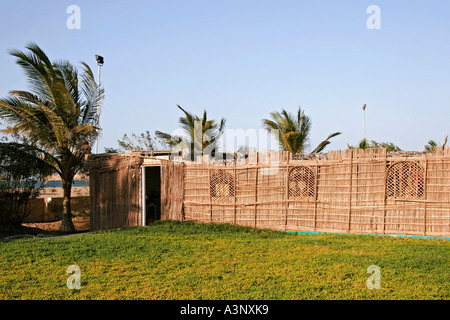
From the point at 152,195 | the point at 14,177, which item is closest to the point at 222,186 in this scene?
the point at 152,195

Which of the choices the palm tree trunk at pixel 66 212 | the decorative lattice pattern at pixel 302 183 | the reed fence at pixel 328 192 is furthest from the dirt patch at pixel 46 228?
the decorative lattice pattern at pixel 302 183

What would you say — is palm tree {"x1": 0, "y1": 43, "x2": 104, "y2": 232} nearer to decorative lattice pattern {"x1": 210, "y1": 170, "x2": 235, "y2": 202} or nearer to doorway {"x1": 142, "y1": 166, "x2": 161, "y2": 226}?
doorway {"x1": 142, "y1": 166, "x2": 161, "y2": 226}

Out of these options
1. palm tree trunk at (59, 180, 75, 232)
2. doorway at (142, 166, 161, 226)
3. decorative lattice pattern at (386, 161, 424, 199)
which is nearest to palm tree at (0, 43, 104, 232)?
palm tree trunk at (59, 180, 75, 232)

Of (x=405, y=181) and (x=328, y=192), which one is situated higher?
(x=405, y=181)

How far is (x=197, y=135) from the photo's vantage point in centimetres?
1507

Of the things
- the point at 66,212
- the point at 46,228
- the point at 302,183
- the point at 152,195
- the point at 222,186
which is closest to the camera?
the point at 302,183

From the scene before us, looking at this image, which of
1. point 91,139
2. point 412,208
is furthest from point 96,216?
point 412,208

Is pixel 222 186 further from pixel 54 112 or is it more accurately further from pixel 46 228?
pixel 46 228

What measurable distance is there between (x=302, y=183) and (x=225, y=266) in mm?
4126

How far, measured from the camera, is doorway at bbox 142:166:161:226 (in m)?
13.0

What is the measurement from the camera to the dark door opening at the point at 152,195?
1301 centimetres

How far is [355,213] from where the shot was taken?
927cm
